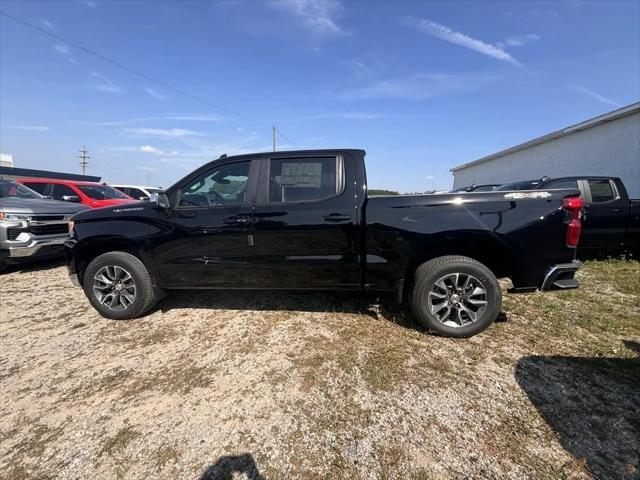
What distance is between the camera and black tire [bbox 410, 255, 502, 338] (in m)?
2.97

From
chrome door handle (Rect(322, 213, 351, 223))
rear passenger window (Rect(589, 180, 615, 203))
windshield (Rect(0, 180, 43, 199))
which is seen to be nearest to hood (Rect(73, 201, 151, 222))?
chrome door handle (Rect(322, 213, 351, 223))

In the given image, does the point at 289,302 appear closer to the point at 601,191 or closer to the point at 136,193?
the point at 601,191

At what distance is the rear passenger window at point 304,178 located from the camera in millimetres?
3262

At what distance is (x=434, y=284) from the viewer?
9.87 ft

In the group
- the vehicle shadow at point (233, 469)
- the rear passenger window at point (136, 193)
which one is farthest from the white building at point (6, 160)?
the vehicle shadow at point (233, 469)

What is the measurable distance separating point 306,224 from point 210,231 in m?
1.09

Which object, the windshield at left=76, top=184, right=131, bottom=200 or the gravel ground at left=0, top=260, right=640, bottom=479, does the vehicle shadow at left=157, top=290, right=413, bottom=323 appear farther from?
the windshield at left=76, top=184, right=131, bottom=200

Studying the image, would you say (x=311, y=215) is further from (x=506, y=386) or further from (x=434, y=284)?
(x=506, y=386)

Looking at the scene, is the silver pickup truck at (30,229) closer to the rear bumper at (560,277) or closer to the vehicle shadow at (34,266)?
the vehicle shadow at (34,266)

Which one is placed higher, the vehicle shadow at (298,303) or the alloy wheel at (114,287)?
the alloy wheel at (114,287)

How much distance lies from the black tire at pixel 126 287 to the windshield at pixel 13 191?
4582 millimetres

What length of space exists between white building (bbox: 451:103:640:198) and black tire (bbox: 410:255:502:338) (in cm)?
1116

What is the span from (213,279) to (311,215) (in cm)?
139

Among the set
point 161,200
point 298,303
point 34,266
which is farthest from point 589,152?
point 34,266
